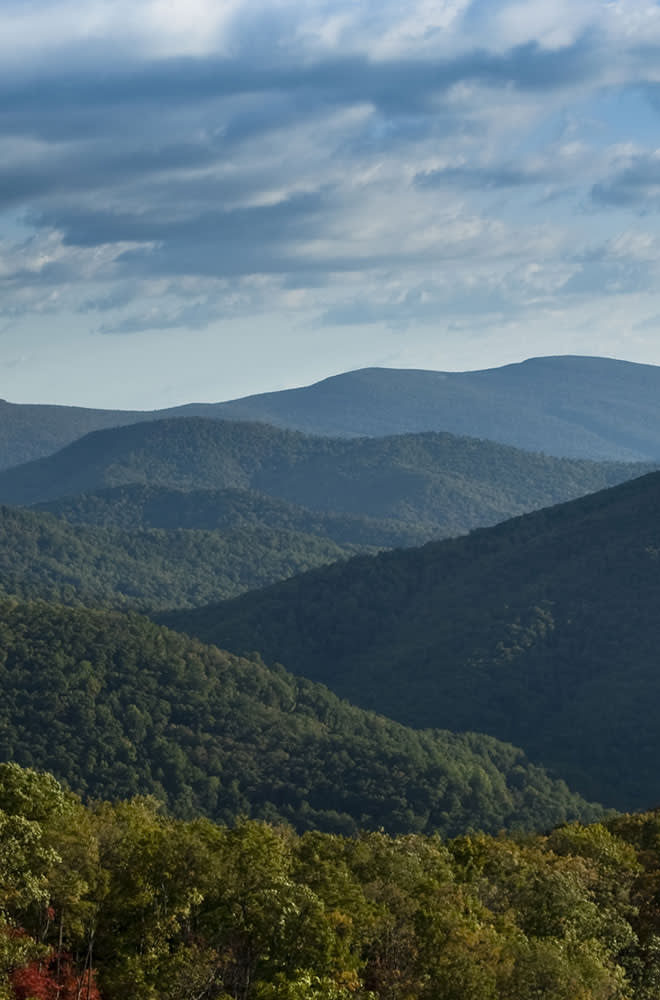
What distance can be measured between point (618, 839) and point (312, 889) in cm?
3364

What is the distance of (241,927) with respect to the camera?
51500 mm

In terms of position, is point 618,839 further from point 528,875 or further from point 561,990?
point 561,990

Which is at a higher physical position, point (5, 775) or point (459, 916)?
point (5, 775)

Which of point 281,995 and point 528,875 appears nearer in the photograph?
point 281,995

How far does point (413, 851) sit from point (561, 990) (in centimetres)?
1759

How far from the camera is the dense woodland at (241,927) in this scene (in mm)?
48406

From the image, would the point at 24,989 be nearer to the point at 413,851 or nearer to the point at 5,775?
the point at 5,775

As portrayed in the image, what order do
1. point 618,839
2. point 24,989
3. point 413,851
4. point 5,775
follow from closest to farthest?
point 24,989 < point 5,775 < point 413,851 < point 618,839

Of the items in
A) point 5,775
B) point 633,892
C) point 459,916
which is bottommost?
point 633,892

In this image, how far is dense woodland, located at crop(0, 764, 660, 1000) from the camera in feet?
159

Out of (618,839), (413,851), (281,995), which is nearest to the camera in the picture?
(281,995)

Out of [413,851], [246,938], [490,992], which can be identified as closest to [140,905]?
[246,938]

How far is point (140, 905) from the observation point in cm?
5209

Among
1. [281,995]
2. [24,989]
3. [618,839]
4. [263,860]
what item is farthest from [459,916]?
[618,839]
